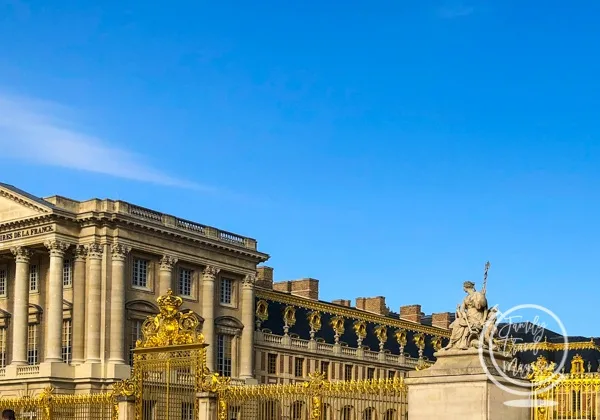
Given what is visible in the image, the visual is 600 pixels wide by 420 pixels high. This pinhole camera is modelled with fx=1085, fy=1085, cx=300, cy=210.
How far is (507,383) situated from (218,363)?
41176 mm

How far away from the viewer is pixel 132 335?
5797cm

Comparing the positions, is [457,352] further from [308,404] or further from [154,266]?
[154,266]

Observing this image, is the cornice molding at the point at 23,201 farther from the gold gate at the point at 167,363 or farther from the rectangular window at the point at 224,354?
the gold gate at the point at 167,363

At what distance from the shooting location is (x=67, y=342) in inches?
2235

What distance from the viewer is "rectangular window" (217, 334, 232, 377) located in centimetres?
Answer: 6316

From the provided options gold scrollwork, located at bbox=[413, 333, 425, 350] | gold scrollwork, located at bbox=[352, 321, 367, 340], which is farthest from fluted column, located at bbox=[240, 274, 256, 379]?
gold scrollwork, located at bbox=[413, 333, 425, 350]

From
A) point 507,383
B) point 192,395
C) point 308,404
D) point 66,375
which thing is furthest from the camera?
point 66,375

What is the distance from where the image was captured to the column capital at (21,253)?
187ft

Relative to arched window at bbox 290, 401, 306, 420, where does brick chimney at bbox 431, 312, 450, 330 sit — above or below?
above

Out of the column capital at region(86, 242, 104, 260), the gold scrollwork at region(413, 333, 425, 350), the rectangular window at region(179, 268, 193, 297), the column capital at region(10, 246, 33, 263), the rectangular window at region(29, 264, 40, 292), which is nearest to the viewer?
the column capital at region(86, 242, 104, 260)

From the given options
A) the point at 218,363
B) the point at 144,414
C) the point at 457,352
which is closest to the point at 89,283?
the point at 218,363

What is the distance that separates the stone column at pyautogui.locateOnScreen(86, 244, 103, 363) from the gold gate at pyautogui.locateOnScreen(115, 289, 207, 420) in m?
25.3

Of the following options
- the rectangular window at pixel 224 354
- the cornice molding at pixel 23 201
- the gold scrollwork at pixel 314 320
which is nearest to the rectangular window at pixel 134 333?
the rectangular window at pixel 224 354

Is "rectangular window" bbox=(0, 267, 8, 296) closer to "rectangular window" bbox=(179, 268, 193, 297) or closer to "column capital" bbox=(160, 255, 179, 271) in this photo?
"column capital" bbox=(160, 255, 179, 271)
